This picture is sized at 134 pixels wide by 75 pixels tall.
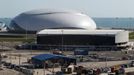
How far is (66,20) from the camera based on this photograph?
106 m

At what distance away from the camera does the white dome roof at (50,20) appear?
104500 mm

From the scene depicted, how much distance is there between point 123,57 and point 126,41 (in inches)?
914

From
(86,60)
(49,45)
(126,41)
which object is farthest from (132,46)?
(86,60)

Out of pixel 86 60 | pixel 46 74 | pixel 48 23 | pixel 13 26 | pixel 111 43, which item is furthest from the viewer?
pixel 13 26

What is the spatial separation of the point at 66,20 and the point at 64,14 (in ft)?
16.3

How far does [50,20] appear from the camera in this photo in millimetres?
105688

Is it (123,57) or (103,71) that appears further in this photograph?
(123,57)

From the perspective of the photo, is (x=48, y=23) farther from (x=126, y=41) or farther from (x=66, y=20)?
(x=126, y=41)

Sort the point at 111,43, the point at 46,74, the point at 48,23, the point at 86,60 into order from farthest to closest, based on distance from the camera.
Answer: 1. the point at 48,23
2. the point at 111,43
3. the point at 86,60
4. the point at 46,74

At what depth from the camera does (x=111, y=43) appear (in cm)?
7938

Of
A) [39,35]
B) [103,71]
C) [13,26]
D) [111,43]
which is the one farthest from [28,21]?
[103,71]

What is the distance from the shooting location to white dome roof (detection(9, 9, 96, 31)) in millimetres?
104500

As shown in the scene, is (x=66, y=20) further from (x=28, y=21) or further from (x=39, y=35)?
(x=39, y=35)

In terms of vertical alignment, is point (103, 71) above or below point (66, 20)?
below
